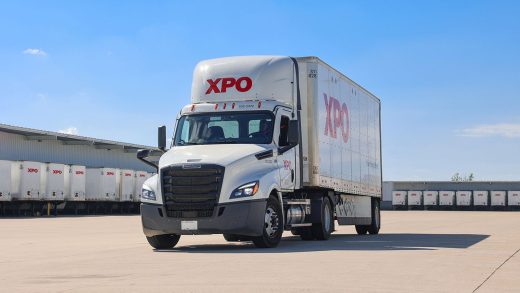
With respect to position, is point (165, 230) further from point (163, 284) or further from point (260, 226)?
point (163, 284)

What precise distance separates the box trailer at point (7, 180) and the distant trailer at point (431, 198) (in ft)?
181

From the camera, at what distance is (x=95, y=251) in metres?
16.9

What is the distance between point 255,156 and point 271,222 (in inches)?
61.7

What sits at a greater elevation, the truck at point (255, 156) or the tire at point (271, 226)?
the truck at point (255, 156)

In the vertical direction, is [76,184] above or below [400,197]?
above

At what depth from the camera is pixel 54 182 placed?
53.1m

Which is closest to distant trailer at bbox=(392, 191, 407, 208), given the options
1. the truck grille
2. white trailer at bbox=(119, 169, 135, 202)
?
white trailer at bbox=(119, 169, 135, 202)

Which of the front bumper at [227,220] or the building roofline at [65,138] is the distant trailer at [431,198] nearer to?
Result: the building roofline at [65,138]

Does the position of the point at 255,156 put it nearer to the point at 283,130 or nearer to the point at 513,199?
the point at 283,130

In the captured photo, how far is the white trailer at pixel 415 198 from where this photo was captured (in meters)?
91.8

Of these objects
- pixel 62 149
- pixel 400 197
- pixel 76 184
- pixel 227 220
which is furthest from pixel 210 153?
pixel 400 197

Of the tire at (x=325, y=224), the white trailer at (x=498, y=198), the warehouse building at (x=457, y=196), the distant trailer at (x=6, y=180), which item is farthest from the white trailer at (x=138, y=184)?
the tire at (x=325, y=224)

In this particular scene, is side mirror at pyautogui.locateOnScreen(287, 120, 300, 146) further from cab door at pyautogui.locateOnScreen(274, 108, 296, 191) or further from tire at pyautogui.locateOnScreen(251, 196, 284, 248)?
tire at pyautogui.locateOnScreen(251, 196, 284, 248)

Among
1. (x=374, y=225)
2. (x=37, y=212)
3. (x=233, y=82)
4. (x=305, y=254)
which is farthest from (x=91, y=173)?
(x=305, y=254)
